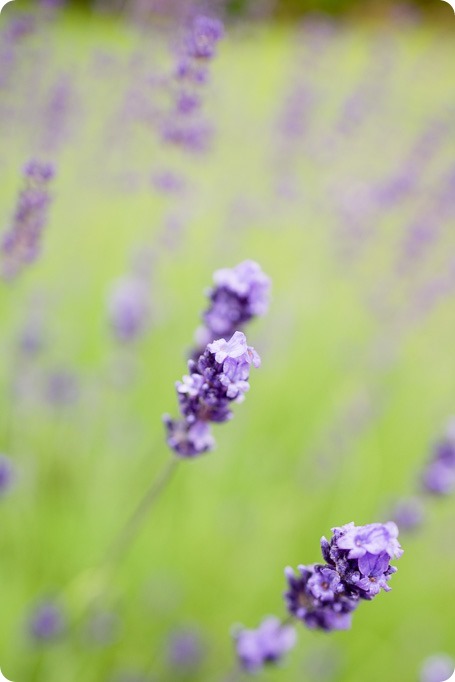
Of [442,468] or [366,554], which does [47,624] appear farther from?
[366,554]

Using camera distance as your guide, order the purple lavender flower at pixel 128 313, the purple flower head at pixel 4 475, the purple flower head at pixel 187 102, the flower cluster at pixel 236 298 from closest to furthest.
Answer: the flower cluster at pixel 236 298, the purple flower head at pixel 187 102, the purple flower head at pixel 4 475, the purple lavender flower at pixel 128 313

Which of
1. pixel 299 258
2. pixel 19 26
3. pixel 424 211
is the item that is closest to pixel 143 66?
pixel 19 26

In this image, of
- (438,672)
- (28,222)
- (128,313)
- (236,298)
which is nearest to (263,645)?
(236,298)

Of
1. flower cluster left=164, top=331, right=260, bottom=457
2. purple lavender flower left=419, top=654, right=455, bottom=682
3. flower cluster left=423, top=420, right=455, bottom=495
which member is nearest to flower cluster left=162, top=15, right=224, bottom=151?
flower cluster left=164, top=331, right=260, bottom=457

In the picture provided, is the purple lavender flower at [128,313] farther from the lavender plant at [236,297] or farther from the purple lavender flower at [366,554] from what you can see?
the purple lavender flower at [366,554]

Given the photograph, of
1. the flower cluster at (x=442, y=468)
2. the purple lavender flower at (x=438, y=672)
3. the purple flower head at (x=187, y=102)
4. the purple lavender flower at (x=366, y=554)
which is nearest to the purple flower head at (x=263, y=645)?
the purple lavender flower at (x=366, y=554)
